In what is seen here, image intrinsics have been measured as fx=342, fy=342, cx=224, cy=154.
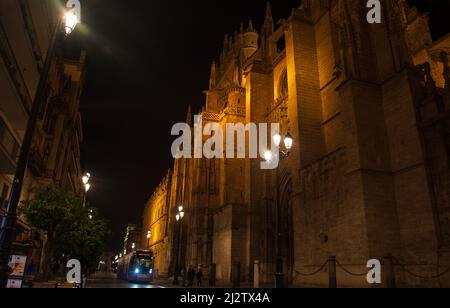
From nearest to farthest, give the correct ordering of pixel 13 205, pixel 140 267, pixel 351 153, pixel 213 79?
pixel 13 205
pixel 351 153
pixel 140 267
pixel 213 79

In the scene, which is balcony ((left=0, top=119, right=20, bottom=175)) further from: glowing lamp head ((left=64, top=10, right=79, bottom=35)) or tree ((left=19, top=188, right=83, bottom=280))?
glowing lamp head ((left=64, top=10, right=79, bottom=35))

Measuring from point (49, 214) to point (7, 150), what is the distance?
11.0ft

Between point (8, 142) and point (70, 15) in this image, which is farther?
point (8, 142)

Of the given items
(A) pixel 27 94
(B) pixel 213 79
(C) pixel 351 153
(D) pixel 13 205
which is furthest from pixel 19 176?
(B) pixel 213 79

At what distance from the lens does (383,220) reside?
1400 centimetres

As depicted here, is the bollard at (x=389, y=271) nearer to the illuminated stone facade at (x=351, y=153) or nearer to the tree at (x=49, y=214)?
the illuminated stone facade at (x=351, y=153)

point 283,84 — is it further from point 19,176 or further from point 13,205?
point 13,205

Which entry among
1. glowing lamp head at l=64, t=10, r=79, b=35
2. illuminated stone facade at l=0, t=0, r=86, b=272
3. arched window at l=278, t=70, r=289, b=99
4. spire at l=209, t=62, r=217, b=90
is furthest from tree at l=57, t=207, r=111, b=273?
spire at l=209, t=62, r=217, b=90

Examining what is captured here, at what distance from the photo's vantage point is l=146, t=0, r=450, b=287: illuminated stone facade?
44.0ft

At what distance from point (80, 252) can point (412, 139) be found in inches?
627

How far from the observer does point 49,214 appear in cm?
1417

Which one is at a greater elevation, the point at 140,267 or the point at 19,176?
the point at 19,176

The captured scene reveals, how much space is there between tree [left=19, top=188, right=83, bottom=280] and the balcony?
203 cm
